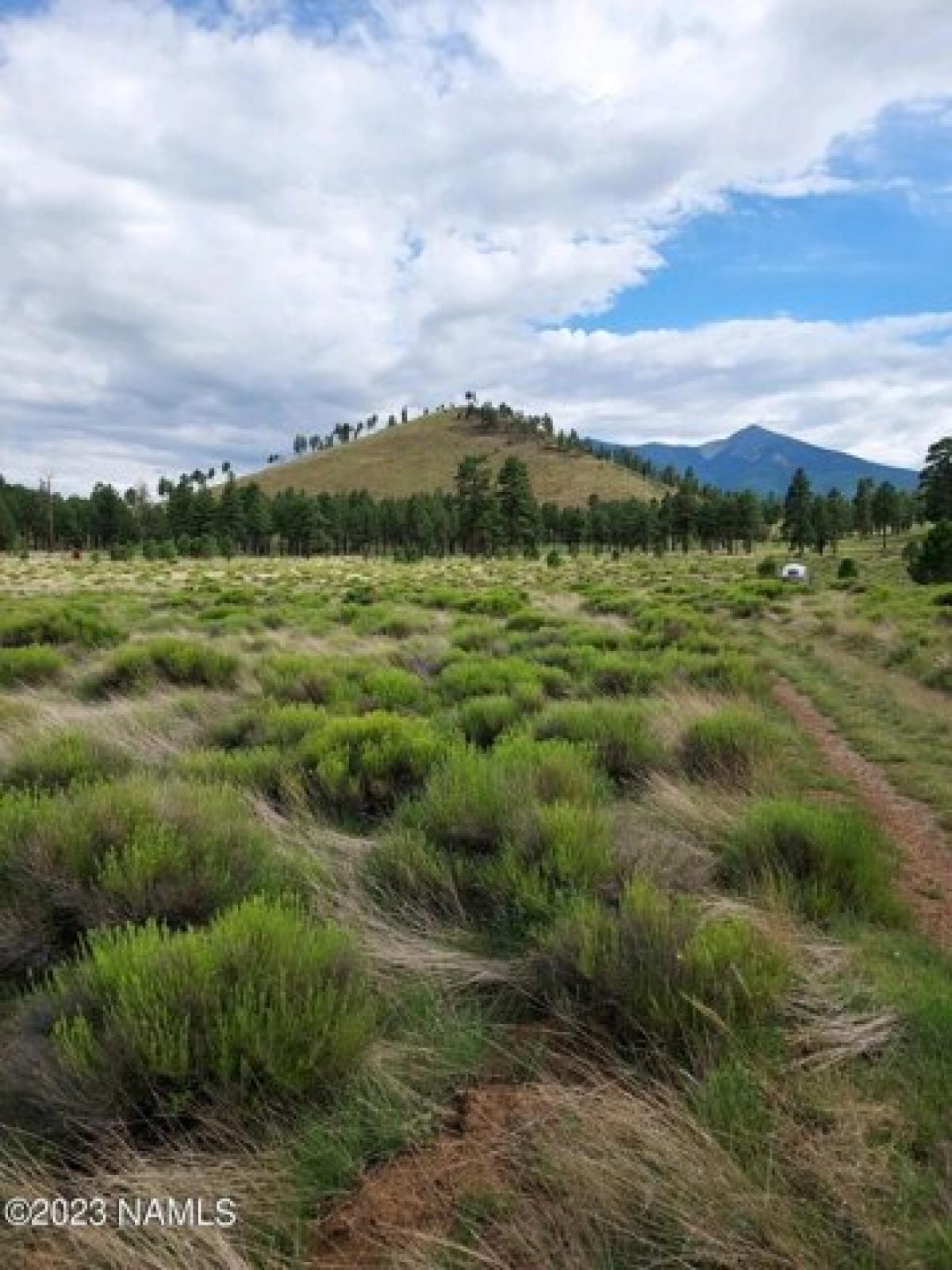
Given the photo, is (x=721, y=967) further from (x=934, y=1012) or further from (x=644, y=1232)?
(x=644, y=1232)

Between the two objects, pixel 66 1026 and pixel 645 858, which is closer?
pixel 66 1026

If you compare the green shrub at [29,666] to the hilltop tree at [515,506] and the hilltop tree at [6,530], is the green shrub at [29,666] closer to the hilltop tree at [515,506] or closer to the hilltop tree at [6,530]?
the hilltop tree at [515,506]

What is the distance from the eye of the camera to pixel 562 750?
7516 millimetres

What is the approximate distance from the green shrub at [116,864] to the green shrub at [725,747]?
4436 mm

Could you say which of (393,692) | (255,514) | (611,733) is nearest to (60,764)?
(393,692)

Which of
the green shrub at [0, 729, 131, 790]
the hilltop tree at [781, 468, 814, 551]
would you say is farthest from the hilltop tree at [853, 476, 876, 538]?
the green shrub at [0, 729, 131, 790]

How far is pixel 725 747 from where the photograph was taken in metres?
8.78

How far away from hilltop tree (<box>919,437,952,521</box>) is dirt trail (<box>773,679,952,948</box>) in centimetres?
6501

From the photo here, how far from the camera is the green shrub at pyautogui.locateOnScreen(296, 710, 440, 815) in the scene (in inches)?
284

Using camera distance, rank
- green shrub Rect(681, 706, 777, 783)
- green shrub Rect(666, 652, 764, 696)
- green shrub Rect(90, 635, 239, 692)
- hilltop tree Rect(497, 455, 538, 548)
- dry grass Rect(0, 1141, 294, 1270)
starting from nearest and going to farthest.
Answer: dry grass Rect(0, 1141, 294, 1270)
green shrub Rect(681, 706, 777, 783)
green shrub Rect(90, 635, 239, 692)
green shrub Rect(666, 652, 764, 696)
hilltop tree Rect(497, 455, 538, 548)

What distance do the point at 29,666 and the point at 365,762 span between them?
8.20m

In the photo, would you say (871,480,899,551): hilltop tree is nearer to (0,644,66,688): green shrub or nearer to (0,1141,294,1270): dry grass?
(0,644,66,688): green shrub

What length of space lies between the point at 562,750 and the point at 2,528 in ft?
341

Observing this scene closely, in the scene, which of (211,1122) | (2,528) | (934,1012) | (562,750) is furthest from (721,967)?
(2,528)
